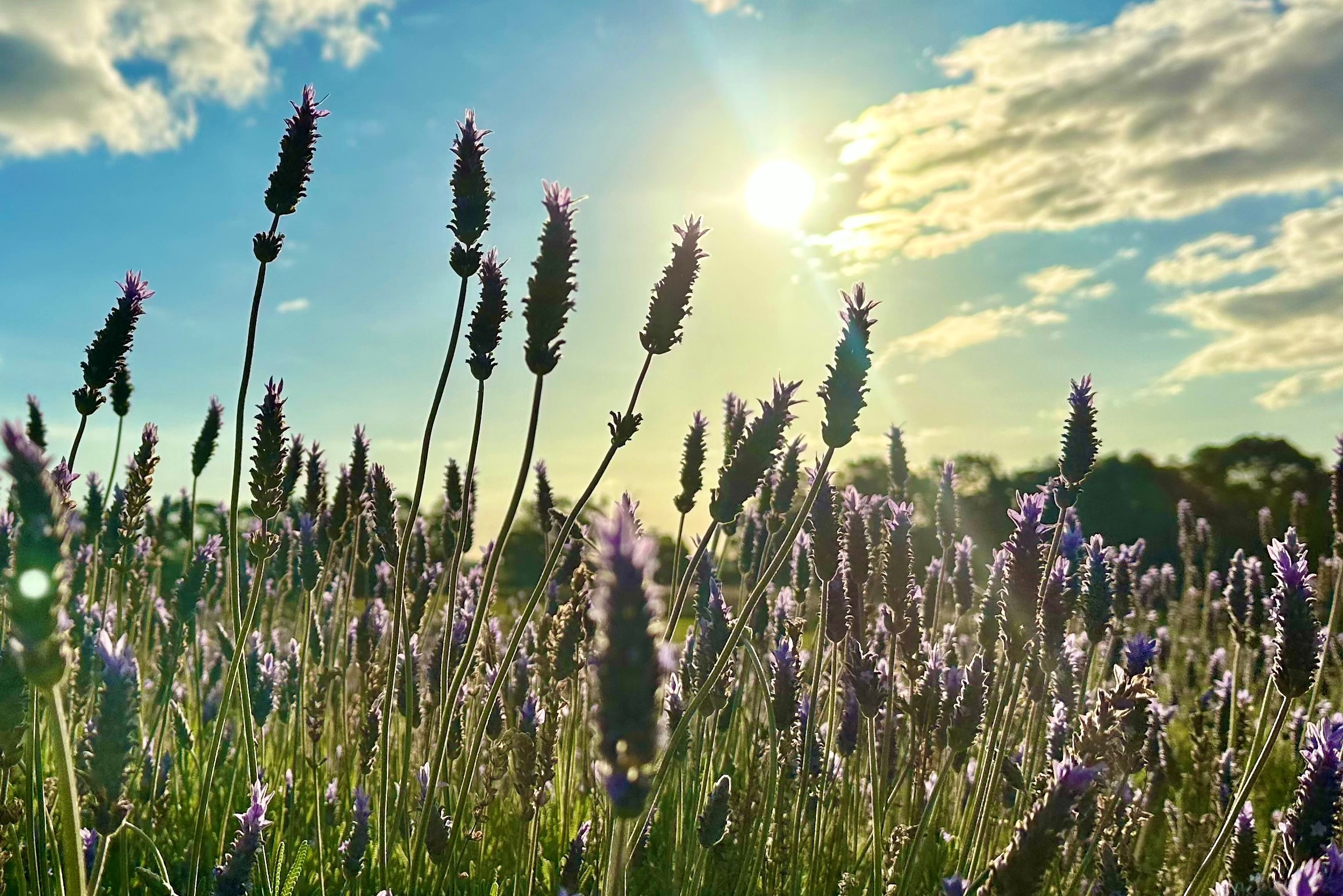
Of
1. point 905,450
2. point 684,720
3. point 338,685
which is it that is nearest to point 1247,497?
point 905,450

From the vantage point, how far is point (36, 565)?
1470mm

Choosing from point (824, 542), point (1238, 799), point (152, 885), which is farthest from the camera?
point (152, 885)

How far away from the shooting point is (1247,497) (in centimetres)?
1998

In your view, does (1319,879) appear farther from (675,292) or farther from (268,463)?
(268,463)

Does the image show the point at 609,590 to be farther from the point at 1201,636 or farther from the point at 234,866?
the point at 1201,636

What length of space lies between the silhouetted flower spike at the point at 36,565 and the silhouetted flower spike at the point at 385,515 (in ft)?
4.69


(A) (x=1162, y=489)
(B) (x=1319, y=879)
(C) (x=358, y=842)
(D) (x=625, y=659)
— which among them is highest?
(A) (x=1162, y=489)

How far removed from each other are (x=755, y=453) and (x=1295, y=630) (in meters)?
1.47

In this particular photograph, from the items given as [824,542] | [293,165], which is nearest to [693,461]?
[824,542]

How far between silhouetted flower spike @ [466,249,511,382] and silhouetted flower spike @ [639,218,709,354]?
17.5 inches

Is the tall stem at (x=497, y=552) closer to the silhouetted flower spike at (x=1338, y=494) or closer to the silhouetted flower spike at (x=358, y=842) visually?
the silhouetted flower spike at (x=358, y=842)

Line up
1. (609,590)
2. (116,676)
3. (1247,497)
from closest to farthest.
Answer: (609,590) → (116,676) → (1247,497)

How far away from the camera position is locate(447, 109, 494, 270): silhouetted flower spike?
2.51 meters

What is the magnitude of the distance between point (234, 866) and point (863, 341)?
75.5 inches
